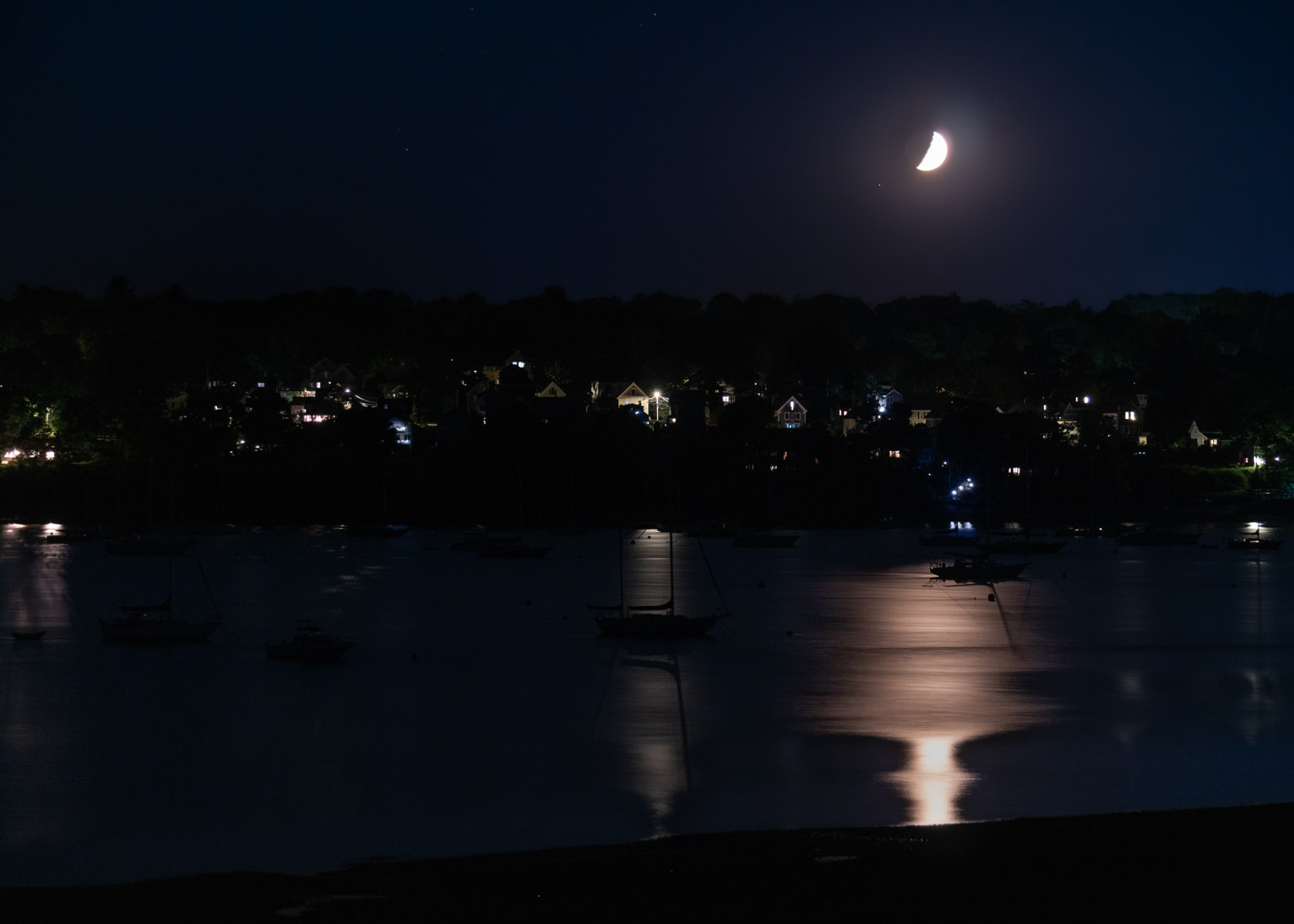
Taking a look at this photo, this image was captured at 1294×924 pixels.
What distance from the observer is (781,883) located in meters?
13.9

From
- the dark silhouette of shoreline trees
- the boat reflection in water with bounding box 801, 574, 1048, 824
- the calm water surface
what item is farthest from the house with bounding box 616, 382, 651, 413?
the boat reflection in water with bounding box 801, 574, 1048, 824

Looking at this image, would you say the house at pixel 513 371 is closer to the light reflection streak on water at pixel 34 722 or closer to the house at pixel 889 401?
the house at pixel 889 401

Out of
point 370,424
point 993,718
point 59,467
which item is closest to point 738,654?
point 993,718

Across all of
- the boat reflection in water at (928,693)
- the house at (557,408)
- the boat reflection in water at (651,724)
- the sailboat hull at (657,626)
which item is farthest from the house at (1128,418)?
the boat reflection in water at (651,724)

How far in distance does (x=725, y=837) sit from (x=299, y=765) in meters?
10.2

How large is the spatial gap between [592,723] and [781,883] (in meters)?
14.5

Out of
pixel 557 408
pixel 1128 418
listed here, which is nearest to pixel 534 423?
pixel 557 408

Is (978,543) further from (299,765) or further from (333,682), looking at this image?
(299,765)

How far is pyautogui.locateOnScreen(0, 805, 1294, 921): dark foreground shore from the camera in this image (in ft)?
43.1

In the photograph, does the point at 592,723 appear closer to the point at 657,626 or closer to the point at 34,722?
the point at 34,722

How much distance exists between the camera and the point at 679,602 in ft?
187

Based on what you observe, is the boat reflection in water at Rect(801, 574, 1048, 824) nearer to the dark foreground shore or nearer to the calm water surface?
the calm water surface

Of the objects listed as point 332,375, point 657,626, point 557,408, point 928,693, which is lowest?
point 928,693

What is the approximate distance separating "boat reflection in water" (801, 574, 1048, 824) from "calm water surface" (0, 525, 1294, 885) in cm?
13
